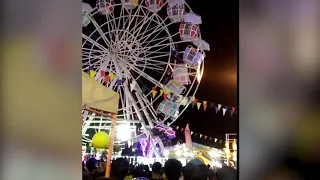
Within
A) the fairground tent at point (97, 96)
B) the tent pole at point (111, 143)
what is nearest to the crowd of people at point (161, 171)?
the tent pole at point (111, 143)

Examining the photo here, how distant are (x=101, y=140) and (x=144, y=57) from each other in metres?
0.30

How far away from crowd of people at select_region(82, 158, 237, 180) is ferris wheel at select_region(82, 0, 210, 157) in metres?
0.06

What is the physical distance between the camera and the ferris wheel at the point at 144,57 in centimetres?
127

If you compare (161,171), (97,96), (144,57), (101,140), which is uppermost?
(144,57)

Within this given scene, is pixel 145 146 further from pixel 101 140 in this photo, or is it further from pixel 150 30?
pixel 150 30

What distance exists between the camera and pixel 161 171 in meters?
1.29

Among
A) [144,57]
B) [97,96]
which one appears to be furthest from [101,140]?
[144,57]

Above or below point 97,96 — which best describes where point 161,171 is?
below

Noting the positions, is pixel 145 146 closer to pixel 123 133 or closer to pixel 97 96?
pixel 123 133

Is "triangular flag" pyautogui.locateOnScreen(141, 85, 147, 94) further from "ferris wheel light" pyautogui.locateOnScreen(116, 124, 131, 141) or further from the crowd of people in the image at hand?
the crowd of people

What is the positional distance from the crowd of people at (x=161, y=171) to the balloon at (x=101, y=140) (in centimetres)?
5
